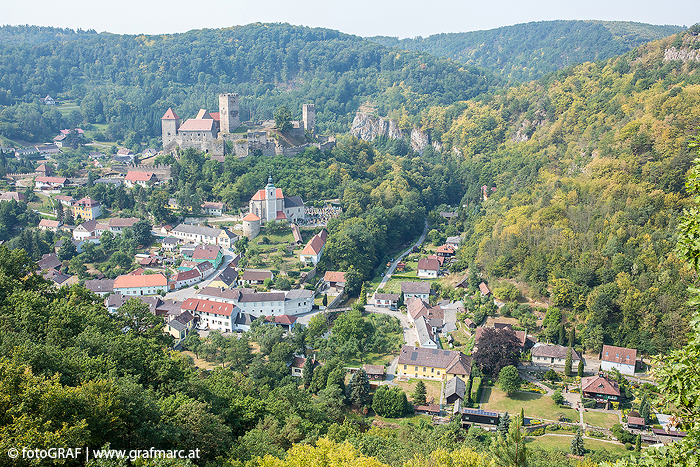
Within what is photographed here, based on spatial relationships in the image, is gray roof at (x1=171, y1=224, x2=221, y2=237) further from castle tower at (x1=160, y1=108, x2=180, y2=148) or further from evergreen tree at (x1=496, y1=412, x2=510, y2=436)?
evergreen tree at (x1=496, y1=412, x2=510, y2=436)

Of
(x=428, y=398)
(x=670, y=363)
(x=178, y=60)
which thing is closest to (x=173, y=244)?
(x=428, y=398)

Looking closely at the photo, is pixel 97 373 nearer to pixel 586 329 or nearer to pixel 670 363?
pixel 670 363

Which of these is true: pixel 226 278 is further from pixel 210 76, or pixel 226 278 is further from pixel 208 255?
pixel 210 76

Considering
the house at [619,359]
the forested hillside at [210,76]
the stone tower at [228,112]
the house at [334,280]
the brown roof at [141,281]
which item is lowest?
the house at [619,359]

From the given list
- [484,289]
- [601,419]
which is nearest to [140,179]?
[484,289]

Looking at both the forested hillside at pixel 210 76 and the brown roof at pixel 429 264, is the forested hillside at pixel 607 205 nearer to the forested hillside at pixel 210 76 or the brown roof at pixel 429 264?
the brown roof at pixel 429 264

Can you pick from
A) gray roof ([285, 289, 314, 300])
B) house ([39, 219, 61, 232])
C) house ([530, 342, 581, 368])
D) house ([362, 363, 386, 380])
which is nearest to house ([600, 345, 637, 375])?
house ([530, 342, 581, 368])

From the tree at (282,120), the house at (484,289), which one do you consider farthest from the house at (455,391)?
the tree at (282,120)

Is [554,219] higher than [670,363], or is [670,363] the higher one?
[670,363]
